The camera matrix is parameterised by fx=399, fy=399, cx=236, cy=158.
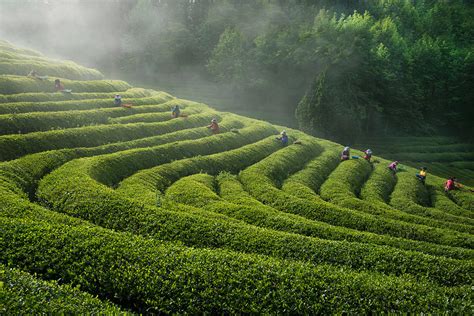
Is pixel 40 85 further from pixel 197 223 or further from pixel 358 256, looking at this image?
pixel 358 256

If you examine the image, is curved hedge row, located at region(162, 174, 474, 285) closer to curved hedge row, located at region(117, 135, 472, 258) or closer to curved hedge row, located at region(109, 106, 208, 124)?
curved hedge row, located at region(117, 135, 472, 258)

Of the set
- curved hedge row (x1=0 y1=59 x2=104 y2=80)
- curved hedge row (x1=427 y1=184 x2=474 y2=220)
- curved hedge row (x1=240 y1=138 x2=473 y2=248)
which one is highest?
curved hedge row (x1=0 y1=59 x2=104 y2=80)

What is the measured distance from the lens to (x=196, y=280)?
570 inches

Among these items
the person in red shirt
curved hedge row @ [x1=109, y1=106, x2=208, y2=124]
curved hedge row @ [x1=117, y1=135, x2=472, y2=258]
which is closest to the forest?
curved hedge row @ [x1=109, y1=106, x2=208, y2=124]

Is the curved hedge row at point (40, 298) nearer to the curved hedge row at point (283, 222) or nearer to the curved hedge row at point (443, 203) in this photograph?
the curved hedge row at point (283, 222)

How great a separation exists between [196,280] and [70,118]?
2739cm

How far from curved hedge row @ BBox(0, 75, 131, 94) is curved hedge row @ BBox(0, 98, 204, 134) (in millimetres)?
6445

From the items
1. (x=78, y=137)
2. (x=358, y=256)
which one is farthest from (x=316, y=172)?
(x=78, y=137)

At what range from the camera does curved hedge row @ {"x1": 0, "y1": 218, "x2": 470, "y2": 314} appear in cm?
1386

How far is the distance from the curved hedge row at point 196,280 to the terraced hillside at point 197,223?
0.18 ft

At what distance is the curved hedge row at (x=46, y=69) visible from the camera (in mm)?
45094

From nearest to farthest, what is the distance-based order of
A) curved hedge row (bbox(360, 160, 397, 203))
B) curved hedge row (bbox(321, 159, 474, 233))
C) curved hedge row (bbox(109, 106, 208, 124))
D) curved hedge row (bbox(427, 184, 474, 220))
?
curved hedge row (bbox(321, 159, 474, 233)) < curved hedge row (bbox(427, 184, 474, 220)) < curved hedge row (bbox(360, 160, 397, 203)) < curved hedge row (bbox(109, 106, 208, 124))

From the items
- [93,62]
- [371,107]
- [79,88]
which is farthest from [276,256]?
[93,62]

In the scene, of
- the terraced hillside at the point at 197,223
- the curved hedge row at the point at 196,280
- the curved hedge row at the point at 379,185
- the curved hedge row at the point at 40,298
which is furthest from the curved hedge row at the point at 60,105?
the curved hedge row at the point at 379,185
